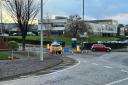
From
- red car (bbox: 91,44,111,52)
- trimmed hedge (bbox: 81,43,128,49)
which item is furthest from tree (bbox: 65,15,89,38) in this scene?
red car (bbox: 91,44,111,52)

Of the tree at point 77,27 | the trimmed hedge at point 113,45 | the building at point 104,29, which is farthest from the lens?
the building at point 104,29

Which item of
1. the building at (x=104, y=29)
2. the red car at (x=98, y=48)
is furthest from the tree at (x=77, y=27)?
the building at (x=104, y=29)

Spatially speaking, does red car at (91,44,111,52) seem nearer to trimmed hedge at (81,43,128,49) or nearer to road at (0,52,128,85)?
trimmed hedge at (81,43,128,49)

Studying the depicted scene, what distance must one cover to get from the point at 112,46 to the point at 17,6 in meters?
31.6

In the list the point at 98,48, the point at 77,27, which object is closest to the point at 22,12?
the point at 98,48

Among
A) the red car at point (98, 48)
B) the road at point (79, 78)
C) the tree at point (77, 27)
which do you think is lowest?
the red car at point (98, 48)

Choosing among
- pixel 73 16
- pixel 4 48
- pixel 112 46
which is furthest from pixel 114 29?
pixel 4 48

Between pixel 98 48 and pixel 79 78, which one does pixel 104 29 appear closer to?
pixel 98 48

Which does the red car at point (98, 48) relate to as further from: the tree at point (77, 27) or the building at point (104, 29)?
the building at point (104, 29)

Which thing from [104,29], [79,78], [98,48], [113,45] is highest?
[104,29]

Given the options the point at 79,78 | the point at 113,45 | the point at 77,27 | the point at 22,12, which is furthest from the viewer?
the point at 77,27

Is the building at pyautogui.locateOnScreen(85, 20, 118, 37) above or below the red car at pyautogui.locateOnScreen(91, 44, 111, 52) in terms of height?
above

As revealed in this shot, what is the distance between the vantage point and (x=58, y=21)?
18550 cm

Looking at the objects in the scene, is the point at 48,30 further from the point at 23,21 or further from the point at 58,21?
the point at 23,21
